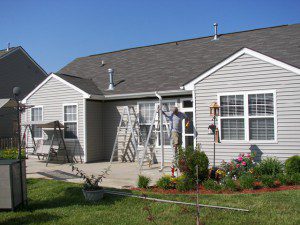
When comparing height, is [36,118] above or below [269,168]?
above

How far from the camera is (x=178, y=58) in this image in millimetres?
16141

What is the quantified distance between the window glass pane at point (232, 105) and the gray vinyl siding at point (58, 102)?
6.27m

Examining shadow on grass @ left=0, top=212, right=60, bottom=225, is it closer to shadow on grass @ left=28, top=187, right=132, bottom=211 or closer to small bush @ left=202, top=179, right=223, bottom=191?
shadow on grass @ left=28, top=187, right=132, bottom=211

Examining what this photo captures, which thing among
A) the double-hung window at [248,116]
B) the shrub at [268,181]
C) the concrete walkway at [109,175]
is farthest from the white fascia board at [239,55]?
the shrub at [268,181]

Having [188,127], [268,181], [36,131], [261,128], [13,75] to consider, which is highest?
[13,75]

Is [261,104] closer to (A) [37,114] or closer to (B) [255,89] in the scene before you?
(B) [255,89]

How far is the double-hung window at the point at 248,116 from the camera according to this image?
10125 mm

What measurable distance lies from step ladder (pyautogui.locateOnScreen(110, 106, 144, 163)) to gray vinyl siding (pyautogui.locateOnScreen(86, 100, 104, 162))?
813mm

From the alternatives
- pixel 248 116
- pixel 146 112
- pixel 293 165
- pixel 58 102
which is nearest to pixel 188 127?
pixel 146 112

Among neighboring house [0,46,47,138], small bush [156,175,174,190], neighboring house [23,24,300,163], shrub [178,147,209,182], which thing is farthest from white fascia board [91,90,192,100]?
neighboring house [0,46,47,138]

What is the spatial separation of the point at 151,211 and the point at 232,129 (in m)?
5.16

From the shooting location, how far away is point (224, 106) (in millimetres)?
10812

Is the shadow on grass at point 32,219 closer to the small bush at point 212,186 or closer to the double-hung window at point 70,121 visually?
the small bush at point 212,186

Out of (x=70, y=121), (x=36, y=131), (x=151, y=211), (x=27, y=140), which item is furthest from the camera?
(x=27, y=140)
